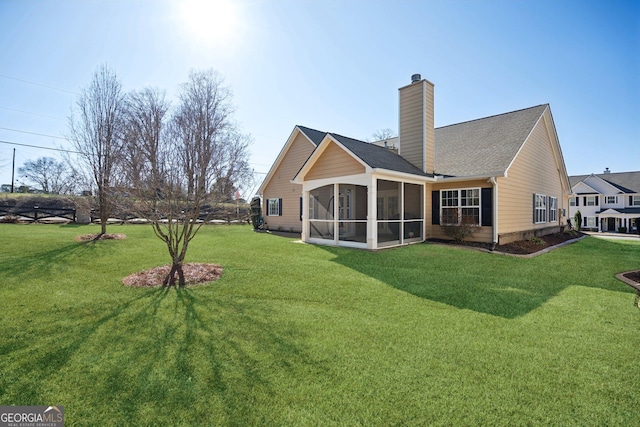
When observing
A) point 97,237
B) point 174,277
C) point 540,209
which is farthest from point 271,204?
point 540,209

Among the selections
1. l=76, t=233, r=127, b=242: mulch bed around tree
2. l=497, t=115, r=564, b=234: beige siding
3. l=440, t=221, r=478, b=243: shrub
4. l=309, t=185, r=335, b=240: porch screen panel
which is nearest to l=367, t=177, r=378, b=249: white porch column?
l=309, t=185, r=335, b=240: porch screen panel

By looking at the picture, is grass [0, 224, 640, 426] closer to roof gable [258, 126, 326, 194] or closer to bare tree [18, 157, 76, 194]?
roof gable [258, 126, 326, 194]

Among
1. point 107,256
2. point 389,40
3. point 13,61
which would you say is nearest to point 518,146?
point 389,40

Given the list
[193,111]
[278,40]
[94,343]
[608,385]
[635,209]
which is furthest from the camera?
[635,209]

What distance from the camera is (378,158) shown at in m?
11.1

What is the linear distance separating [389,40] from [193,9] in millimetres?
6287

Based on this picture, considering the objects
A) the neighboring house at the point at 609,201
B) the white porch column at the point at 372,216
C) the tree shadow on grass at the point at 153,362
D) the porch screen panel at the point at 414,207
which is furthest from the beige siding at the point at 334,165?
the neighboring house at the point at 609,201

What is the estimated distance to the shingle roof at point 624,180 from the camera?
37.1 m

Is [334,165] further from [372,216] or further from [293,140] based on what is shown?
[293,140]

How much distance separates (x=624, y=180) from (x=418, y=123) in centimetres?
4352

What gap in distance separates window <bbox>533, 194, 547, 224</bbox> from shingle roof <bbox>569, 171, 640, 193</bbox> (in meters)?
29.3

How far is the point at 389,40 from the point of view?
34.0 feet

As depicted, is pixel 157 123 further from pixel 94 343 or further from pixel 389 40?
pixel 389 40

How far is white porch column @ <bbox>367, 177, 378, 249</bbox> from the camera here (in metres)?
9.96
